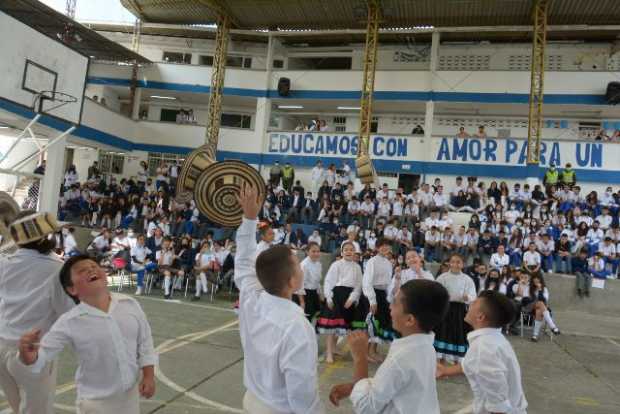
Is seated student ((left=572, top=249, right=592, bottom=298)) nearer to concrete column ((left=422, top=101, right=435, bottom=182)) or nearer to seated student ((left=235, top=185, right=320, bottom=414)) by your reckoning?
concrete column ((left=422, top=101, right=435, bottom=182))

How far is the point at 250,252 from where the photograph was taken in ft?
8.51

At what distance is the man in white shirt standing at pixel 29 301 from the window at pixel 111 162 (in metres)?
23.9

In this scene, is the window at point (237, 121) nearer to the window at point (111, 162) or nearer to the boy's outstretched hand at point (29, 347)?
the window at point (111, 162)

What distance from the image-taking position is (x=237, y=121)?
26.9m

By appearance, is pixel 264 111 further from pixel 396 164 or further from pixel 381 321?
pixel 381 321

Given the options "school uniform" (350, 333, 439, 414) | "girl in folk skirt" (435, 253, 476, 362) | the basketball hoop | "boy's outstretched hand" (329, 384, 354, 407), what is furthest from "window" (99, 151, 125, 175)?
"school uniform" (350, 333, 439, 414)

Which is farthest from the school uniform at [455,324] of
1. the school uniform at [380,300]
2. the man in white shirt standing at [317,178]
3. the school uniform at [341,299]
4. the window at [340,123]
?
the window at [340,123]

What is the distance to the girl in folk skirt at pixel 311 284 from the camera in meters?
7.52

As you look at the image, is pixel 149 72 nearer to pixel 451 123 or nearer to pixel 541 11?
pixel 451 123

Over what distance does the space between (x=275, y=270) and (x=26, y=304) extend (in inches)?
70.5

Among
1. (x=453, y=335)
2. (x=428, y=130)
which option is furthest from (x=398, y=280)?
(x=428, y=130)

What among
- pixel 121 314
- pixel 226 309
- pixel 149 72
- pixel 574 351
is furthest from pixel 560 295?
pixel 149 72

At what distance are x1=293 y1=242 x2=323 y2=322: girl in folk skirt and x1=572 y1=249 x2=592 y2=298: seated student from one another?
9.07 meters

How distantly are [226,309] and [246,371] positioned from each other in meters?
8.59
